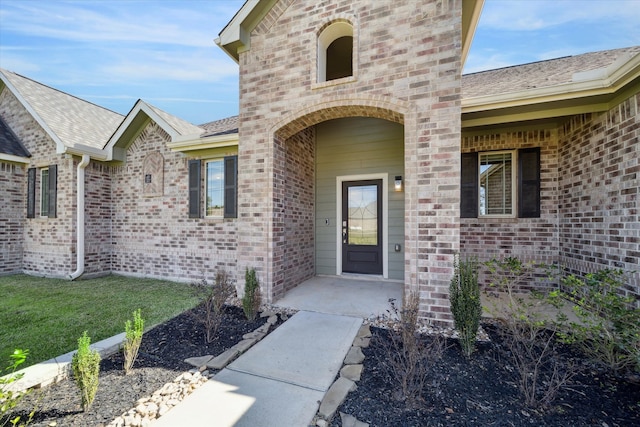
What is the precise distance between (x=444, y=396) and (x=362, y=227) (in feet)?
14.0

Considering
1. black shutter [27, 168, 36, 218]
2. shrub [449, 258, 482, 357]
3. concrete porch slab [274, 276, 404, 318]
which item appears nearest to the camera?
shrub [449, 258, 482, 357]

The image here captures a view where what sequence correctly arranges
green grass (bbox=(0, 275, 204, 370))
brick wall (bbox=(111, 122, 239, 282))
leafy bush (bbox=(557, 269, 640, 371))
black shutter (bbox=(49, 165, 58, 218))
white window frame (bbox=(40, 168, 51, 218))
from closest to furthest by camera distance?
leafy bush (bbox=(557, 269, 640, 371)), green grass (bbox=(0, 275, 204, 370)), brick wall (bbox=(111, 122, 239, 282)), black shutter (bbox=(49, 165, 58, 218)), white window frame (bbox=(40, 168, 51, 218))

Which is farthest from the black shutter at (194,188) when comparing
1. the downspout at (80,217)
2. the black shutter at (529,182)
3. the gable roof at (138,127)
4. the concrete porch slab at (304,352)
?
the black shutter at (529,182)

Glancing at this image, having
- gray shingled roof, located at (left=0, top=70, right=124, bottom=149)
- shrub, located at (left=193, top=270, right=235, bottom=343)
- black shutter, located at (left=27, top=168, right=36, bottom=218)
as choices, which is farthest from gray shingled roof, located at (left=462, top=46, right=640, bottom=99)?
black shutter, located at (left=27, top=168, right=36, bottom=218)

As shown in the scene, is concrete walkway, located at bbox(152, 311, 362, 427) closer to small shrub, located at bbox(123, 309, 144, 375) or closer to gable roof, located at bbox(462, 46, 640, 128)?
small shrub, located at bbox(123, 309, 144, 375)

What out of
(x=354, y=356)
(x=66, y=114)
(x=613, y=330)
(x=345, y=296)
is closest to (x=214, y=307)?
(x=354, y=356)

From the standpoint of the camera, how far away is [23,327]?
388 centimetres

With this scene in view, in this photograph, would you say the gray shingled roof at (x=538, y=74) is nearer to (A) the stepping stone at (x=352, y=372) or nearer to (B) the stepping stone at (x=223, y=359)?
(A) the stepping stone at (x=352, y=372)

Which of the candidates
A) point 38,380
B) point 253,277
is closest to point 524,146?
point 253,277

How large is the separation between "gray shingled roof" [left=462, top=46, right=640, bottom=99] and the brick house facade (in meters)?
0.09

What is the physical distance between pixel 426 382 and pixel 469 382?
0.43 m

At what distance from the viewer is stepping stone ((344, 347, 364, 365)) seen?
290 centimetres

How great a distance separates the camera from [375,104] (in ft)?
13.8

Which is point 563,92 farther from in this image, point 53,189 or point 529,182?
point 53,189
